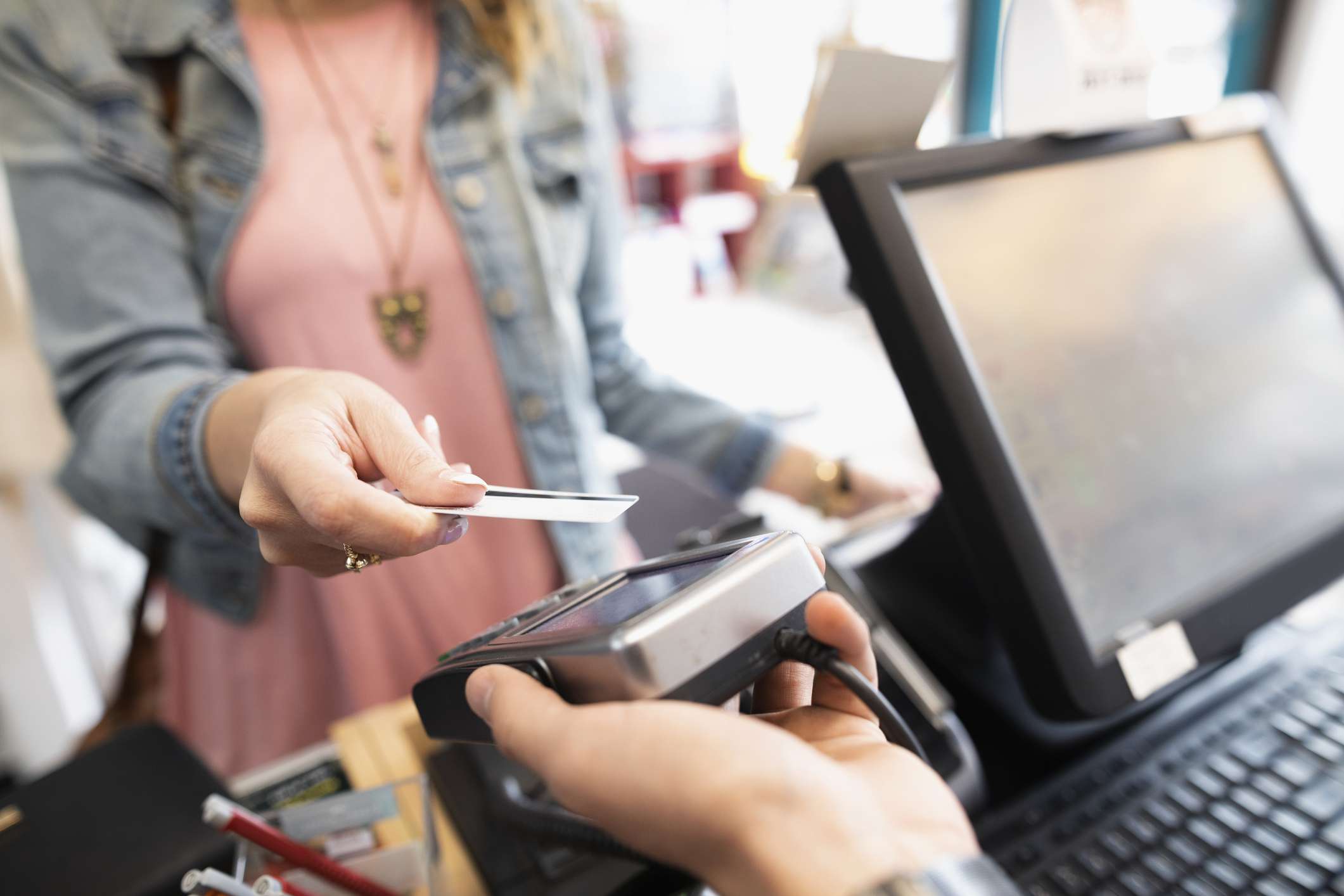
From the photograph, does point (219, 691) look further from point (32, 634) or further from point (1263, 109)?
point (1263, 109)

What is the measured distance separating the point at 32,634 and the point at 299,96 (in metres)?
1.25

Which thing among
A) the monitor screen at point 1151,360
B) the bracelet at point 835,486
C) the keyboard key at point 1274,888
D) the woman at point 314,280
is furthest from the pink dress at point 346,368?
the keyboard key at point 1274,888

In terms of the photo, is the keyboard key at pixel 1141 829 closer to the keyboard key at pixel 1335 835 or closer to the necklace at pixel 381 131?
the keyboard key at pixel 1335 835

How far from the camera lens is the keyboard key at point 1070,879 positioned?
1.43 ft

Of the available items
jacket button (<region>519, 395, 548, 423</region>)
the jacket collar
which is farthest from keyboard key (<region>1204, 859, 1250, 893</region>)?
the jacket collar

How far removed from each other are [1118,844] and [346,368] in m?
0.63

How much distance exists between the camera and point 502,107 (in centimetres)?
72

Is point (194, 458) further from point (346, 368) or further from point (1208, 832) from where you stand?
point (1208, 832)

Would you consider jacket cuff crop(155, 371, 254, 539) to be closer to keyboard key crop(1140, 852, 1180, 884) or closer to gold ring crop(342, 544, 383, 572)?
gold ring crop(342, 544, 383, 572)

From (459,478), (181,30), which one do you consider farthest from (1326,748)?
(181,30)

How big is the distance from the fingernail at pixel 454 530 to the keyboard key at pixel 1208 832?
1.56ft

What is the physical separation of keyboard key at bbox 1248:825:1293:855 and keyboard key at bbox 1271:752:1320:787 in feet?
0.16

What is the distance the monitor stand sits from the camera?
1.79 feet

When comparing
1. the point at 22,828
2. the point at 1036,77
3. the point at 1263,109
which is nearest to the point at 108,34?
the point at 22,828
